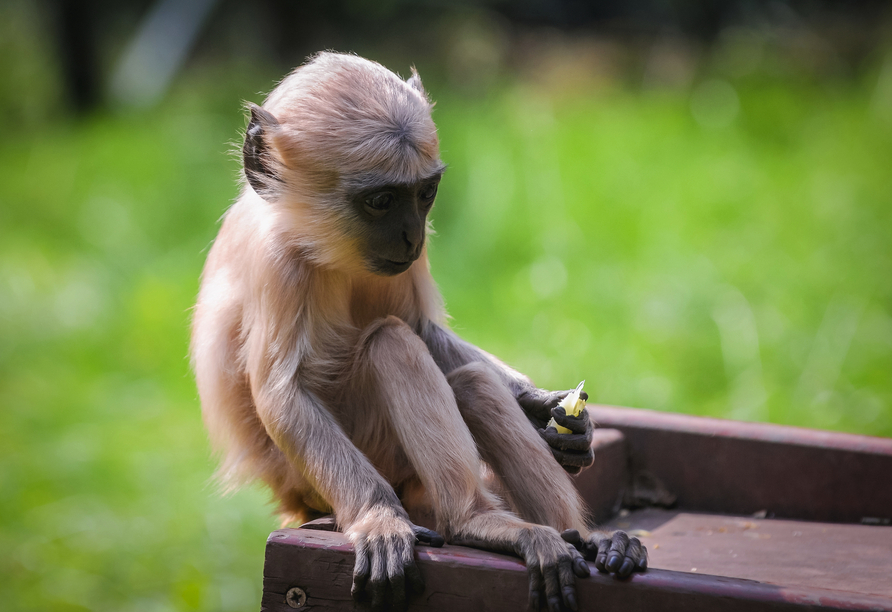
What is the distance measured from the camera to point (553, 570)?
134 inches

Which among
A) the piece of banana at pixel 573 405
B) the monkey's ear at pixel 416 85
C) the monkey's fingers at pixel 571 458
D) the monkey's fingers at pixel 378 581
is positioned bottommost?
the monkey's fingers at pixel 378 581

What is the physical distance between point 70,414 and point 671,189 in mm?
8716

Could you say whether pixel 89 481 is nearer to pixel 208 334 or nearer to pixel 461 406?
pixel 208 334

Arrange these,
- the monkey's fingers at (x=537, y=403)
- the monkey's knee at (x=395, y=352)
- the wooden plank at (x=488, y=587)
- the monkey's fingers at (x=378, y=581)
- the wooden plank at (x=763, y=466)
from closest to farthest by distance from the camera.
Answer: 1. the wooden plank at (x=488, y=587)
2. the monkey's fingers at (x=378, y=581)
3. the monkey's knee at (x=395, y=352)
4. the monkey's fingers at (x=537, y=403)
5. the wooden plank at (x=763, y=466)

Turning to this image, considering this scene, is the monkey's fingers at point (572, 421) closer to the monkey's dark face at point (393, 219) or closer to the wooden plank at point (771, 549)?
the wooden plank at point (771, 549)

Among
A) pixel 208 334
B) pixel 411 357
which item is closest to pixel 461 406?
pixel 411 357

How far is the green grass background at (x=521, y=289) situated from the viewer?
28.1 ft

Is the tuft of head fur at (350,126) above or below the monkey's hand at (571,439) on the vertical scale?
above

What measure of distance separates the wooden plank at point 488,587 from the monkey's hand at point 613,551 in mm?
45

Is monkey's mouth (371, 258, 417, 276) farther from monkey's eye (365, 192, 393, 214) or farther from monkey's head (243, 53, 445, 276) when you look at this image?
monkey's eye (365, 192, 393, 214)

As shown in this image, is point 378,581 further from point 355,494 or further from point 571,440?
point 571,440

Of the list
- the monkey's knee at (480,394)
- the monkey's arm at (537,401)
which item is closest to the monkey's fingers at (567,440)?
the monkey's arm at (537,401)

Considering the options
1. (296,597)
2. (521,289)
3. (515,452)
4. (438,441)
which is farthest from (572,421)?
(521,289)

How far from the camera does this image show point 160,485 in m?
9.50
